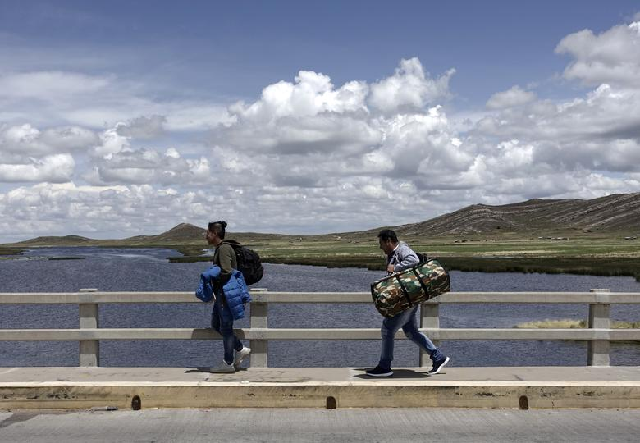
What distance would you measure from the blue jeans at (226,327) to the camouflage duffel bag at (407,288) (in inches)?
80.5

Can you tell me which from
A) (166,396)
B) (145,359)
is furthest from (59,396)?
(145,359)

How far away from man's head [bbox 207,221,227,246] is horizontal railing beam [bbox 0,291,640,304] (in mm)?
840

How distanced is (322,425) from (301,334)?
7.69ft

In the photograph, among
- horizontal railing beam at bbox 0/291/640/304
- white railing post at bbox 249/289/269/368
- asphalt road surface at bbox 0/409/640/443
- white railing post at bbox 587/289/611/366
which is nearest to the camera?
asphalt road surface at bbox 0/409/640/443

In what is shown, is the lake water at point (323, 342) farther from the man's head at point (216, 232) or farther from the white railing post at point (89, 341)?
the man's head at point (216, 232)

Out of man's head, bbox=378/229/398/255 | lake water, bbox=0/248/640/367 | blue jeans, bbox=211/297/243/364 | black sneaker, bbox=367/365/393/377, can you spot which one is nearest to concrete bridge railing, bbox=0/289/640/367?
blue jeans, bbox=211/297/243/364

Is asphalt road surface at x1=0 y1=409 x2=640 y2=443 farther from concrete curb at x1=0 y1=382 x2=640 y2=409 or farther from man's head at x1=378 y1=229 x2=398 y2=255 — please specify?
man's head at x1=378 y1=229 x2=398 y2=255

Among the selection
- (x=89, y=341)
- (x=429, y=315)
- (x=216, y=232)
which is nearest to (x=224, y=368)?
(x=216, y=232)

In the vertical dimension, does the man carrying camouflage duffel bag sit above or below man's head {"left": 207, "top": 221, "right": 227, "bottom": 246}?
below

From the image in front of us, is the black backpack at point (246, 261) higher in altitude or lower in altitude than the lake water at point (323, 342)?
higher

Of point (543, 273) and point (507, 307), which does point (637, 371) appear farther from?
point (543, 273)

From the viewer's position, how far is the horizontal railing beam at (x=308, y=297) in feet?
32.8

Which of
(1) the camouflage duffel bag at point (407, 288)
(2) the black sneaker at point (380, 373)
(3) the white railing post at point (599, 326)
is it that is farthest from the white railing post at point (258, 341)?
(3) the white railing post at point (599, 326)

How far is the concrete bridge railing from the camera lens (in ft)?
33.0
